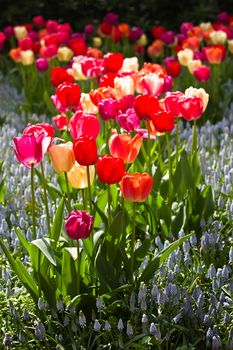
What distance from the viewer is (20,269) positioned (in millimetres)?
2775

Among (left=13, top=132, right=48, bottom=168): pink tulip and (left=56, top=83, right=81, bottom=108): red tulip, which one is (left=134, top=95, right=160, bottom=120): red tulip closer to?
(left=56, top=83, right=81, bottom=108): red tulip

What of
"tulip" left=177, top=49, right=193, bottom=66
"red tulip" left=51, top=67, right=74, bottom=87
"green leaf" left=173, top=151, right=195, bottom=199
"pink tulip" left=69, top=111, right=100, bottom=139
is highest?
"pink tulip" left=69, top=111, right=100, bottom=139

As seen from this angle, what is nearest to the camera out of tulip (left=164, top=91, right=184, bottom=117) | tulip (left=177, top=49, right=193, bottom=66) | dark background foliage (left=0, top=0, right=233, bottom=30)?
tulip (left=164, top=91, right=184, bottom=117)

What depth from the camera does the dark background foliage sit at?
8.66 metres

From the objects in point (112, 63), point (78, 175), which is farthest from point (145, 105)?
point (112, 63)

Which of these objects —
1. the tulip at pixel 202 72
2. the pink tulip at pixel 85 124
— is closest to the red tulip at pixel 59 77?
the tulip at pixel 202 72

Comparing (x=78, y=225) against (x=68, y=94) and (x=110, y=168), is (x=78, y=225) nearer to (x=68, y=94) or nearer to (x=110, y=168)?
(x=110, y=168)

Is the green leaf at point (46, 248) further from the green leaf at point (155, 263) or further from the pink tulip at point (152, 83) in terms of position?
the pink tulip at point (152, 83)

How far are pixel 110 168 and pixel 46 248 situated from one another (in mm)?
402

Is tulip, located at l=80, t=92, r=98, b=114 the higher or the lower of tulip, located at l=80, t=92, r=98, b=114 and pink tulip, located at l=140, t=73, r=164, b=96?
the lower

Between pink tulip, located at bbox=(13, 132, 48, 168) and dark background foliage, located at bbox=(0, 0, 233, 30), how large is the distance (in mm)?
6173

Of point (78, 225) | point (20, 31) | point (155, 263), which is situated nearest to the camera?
point (78, 225)

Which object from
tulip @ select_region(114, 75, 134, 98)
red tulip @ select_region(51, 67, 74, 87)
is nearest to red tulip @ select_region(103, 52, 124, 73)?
red tulip @ select_region(51, 67, 74, 87)

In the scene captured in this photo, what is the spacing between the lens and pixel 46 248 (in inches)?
109
